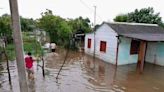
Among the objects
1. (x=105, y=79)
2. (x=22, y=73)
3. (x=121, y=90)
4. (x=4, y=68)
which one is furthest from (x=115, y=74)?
(x=22, y=73)

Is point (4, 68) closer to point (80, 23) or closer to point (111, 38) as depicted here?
point (111, 38)

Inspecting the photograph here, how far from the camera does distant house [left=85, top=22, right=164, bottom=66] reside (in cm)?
1344

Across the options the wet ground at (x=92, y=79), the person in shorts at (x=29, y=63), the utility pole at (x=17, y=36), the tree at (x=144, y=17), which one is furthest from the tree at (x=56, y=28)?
the utility pole at (x=17, y=36)

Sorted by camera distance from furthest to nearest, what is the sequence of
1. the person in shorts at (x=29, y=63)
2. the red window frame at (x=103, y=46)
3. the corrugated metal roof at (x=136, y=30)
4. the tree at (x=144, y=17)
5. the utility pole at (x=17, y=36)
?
1. the tree at (x=144, y=17)
2. the red window frame at (x=103, y=46)
3. the corrugated metal roof at (x=136, y=30)
4. the person in shorts at (x=29, y=63)
5. the utility pole at (x=17, y=36)

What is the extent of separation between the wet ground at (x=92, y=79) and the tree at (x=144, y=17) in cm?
1291

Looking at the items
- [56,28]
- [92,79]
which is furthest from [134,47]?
[56,28]

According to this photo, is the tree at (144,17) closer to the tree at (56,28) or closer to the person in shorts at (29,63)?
the tree at (56,28)

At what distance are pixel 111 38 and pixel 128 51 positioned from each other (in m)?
1.72

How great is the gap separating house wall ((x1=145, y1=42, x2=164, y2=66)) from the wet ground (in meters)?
1.12

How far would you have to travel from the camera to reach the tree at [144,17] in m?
24.3

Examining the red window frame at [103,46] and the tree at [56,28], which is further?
the tree at [56,28]

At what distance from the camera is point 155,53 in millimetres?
14359

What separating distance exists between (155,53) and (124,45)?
9.67 ft

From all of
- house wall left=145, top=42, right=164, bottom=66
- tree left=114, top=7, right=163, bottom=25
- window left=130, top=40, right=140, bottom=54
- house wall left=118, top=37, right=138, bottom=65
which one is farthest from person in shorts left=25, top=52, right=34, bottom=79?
tree left=114, top=7, right=163, bottom=25
